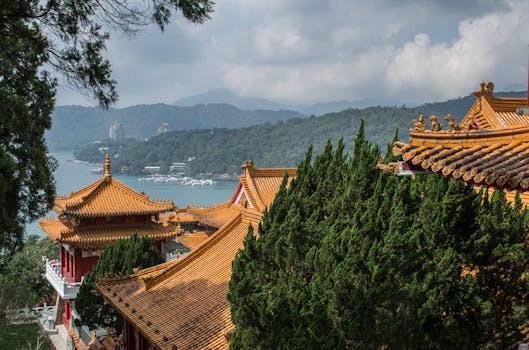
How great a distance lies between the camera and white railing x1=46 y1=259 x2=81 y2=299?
20.4 m

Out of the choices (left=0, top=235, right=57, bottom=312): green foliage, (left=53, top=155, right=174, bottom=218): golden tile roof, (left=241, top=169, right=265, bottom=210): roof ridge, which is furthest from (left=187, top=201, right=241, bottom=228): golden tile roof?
(left=0, top=235, right=57, bottom=312): green foliage

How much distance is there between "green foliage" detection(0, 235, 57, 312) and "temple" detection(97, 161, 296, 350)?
10.5 meters

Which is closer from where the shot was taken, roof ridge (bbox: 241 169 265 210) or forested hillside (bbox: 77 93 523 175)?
roof ridge (bbox: 241 169 265 210)

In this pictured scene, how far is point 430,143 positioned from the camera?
5070 mm

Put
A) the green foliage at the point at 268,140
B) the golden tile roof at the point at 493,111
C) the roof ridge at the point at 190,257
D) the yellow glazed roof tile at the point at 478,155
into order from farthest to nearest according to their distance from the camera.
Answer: the green foliage at the point at 268,140 < the roof ridge at the point at 190,257 < the golden tile roof at the point at 493,111 < the yellow glazed roof tile at the point at 478,155

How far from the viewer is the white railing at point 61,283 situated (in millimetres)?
20438

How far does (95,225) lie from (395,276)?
16759 millimetres

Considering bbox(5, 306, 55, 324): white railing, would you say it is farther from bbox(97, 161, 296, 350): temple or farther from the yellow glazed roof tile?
the yellow glazed roof tile

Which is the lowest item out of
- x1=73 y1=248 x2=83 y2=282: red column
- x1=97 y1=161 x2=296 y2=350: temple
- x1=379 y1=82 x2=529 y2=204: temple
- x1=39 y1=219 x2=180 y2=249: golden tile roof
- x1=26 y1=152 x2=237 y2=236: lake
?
x1=26 y1=152 x2=237 y2=236: lake

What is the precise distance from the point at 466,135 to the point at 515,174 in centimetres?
90

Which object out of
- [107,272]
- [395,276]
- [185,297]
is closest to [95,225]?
[107,272]

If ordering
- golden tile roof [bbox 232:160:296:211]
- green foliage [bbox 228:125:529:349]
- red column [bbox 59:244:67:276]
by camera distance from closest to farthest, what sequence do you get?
1. green foliage [bbox 228:125:529:349]
2. golden tile roof [bbox 232:160:296:211]
3. red column [bbox 59:244:67:276]

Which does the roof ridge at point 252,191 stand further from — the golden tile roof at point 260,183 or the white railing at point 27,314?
the white railing at point 27,314

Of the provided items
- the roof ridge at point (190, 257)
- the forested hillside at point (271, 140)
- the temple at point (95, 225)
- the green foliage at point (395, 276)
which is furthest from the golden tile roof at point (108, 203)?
the forested hillside at point (271, 140)
